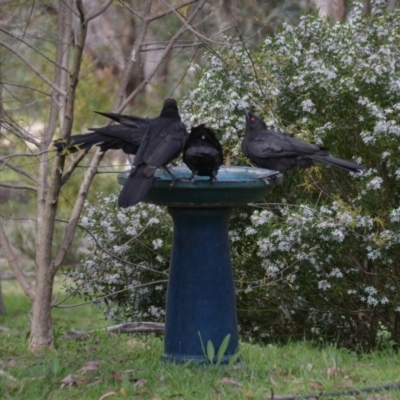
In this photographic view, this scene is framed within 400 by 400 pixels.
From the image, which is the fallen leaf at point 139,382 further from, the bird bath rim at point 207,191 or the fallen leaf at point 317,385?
the bird bath rim at point 207,191

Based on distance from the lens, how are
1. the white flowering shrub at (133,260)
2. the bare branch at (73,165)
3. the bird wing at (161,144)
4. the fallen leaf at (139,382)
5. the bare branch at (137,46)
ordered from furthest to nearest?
the white flowering shrub at (133,260) < the bare branch at (137,46) < the bare branch at (73,165) < the bird wing at (161,144) < the fallen leaf at (139,382)

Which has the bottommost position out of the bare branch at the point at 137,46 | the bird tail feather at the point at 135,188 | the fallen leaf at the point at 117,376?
the fallen leaf at the point at 117,376

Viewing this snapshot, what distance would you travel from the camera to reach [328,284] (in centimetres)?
672

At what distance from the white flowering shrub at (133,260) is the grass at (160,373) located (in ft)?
3.79

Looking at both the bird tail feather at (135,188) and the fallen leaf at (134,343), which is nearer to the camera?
the bird tail feather at (135,188)

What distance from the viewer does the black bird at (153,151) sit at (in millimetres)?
4703

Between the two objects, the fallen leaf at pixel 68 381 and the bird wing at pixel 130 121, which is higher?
the bird wing at pixel 130 121

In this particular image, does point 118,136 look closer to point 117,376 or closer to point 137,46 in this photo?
point 137,46

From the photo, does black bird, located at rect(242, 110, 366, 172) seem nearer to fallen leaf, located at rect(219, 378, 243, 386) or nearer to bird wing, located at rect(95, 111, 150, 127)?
bird wing, located at rect(95, 111, 150, 127)

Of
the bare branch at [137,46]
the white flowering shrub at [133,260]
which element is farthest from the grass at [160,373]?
the bare branch at [137,46]

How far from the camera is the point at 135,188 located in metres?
4.72

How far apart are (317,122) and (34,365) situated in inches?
127

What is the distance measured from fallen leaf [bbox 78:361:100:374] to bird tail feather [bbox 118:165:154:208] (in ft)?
3.31

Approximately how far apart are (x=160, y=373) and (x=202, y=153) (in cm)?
131
